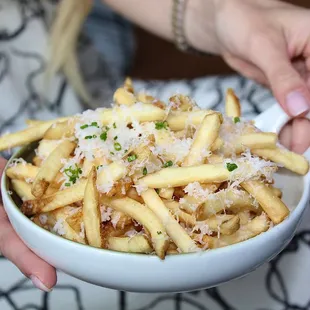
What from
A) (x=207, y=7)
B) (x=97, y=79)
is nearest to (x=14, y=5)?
(x=97, y=79)

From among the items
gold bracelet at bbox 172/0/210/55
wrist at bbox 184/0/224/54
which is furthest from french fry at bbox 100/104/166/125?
gold bracelet at bbox 172/0/210/55

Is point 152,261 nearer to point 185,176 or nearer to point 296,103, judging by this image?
point 185,176

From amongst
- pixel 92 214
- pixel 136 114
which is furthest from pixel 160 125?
pixel 92 214

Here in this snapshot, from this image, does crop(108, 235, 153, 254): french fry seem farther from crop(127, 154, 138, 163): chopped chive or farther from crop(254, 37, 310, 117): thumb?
crop(254, 37, 310, 117): thumb

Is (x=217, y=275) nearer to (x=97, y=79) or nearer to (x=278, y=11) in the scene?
(x=278, y=11)

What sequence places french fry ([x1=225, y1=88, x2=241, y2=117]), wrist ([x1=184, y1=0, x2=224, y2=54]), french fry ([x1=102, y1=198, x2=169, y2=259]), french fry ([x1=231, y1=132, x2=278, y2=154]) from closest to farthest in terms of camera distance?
french fry ([x1=102, y1=198, x2=169, y2=259]) → french fry ([x1=231, y1=132, x2=278, y2=154]) → french fry ([x1=225, y1=88, x2=241, y2=117]) → wrist ([x1=184, y1=0, x2=224, y2=54])

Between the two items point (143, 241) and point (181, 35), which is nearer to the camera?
point (143, 241)

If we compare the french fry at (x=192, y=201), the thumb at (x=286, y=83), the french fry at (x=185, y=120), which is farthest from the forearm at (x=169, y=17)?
the french fry at (x=192, y=201)
